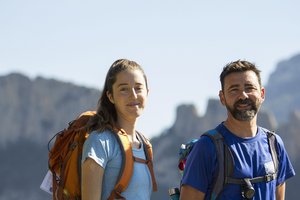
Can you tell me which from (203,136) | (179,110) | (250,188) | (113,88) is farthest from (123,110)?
(179,110)

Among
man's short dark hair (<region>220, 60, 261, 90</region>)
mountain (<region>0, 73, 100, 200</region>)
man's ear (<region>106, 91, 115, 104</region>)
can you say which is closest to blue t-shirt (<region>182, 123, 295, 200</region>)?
man's short dark hair (<region>220, 60, 261, 90</region>)

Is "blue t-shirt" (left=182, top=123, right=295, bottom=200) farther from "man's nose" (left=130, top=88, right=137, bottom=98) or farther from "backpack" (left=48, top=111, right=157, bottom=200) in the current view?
"man's nose" (left=130, top=88, right=137, bottom=98)

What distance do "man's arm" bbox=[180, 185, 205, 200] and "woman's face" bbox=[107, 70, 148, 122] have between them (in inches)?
24.4

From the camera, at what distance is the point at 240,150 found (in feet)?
16.2

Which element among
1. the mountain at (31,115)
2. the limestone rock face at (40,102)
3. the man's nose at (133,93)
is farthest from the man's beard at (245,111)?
the limestone rock face at (40,102)

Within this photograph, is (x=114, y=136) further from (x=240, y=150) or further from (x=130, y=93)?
(x=240, y=150)

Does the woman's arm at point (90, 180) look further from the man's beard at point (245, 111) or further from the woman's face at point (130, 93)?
the man's beard at point (245, 111)

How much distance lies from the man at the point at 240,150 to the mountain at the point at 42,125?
268ft

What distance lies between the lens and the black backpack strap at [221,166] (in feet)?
15.8

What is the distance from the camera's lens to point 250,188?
4.80 m

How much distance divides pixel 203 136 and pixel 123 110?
23.5 inches

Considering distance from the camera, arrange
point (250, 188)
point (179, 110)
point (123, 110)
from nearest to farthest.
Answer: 1. point (250, 188)
2. point (123, 110)
3. point (179, 110)

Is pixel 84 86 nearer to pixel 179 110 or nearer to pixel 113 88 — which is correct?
pixel 179 110

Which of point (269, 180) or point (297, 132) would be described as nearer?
point (269, 180)
